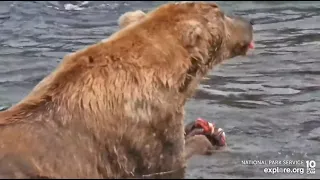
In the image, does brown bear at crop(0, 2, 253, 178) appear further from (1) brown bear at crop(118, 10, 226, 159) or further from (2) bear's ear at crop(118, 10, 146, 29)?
(1) brown bear at crop(118, 10, 226, 159)

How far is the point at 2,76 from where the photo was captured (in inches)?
438

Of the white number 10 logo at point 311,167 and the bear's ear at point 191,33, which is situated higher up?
the bear's ear at point 191,33

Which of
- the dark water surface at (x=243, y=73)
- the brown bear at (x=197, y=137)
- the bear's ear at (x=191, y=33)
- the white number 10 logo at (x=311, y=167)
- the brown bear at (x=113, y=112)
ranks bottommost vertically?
the dark water surface at (x=243, y=73)

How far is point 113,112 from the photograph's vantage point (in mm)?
6160

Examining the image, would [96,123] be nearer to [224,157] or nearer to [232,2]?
[224,157]

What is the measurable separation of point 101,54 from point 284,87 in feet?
14.2

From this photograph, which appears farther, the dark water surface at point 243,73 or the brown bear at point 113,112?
the dark water surface at point 243,73

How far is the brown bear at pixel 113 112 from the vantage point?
6.02m

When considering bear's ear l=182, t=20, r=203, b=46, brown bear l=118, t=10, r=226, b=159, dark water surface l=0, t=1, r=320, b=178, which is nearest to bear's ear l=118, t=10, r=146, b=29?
brown bear l=118, t=10, r=226, b=159

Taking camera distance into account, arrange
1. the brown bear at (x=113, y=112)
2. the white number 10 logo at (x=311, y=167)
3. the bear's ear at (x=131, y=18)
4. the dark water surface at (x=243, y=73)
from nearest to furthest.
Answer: the brown bear at (x=113, y=112) → the bear's ear at (x=131, y=18) → the white number 10 logo at (x=311, y=167) → the dark water surface at (x=243, y=73)

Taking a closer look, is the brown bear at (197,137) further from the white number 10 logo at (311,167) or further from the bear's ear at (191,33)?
the white number 10 logo at (311,167)

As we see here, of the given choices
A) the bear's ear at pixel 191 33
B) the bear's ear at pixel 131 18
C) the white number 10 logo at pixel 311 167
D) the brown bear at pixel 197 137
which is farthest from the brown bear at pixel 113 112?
the white number 10 logo at pixel 311 167

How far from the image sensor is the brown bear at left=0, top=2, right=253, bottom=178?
6.02m

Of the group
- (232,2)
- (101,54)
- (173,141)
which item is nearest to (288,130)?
(173,141)
